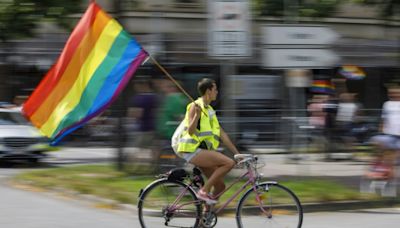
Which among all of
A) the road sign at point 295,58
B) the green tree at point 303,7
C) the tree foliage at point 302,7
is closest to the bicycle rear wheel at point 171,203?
the road sign at point 295,58

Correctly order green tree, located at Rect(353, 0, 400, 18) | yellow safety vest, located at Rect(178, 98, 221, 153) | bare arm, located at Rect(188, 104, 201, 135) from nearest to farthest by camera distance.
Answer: bare arm, located at Rect(188, 104, 201, 135) → yellow safety vest, located at Rect(178, 98, 221, 153) → green tree, located at Rect(353, 0, 400, 18)

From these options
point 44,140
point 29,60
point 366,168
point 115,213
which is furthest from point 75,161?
point 29,60

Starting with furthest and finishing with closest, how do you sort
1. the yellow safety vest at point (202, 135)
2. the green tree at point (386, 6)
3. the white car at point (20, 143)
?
the green tree at point (386, 6)
the white car at point (20, 143)
the yellow safety vest at point (202, 135)

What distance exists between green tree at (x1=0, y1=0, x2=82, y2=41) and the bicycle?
1176cm

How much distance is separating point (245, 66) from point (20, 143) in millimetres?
12369

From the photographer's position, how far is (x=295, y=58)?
10664 millimetres

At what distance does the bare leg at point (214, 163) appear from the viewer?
747 cm

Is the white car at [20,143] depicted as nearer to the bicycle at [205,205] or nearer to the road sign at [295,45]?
the road sign at [295,45]

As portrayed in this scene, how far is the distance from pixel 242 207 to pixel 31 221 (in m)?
2.98

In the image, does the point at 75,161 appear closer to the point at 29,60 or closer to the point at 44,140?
the point at 44,140

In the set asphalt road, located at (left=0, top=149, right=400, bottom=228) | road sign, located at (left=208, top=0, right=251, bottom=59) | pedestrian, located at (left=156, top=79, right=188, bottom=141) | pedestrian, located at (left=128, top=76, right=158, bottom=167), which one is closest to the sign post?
road sign, located at (left=208, top=0, right=251, bottom=59)

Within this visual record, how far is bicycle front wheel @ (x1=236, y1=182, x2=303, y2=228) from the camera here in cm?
728

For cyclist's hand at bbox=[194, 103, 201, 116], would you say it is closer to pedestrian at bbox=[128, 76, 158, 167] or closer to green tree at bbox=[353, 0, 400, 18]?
pedestrian at bbox=[128, 76, 158, 167]

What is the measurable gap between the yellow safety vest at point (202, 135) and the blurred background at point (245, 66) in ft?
8.34
